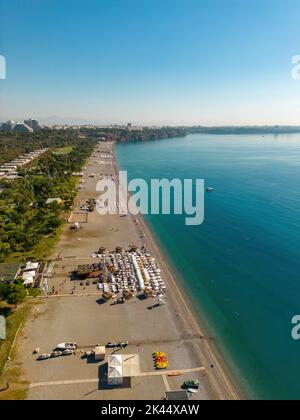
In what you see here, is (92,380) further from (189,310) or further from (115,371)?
(189,310)

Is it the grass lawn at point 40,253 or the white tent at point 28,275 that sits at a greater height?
the grass lawn at point 40,253

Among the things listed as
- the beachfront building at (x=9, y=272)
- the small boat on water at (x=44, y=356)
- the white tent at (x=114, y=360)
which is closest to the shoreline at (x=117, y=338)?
the small boat on water at (x=44, y=356)

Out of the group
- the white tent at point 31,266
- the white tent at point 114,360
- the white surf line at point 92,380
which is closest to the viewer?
the white surf line at point 92,380

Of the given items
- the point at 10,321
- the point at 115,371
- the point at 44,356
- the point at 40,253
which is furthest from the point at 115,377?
the point at 40,253

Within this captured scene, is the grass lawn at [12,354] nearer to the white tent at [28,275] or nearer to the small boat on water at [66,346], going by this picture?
the small boat on water at [66,346]

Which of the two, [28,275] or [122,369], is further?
[28,275]
